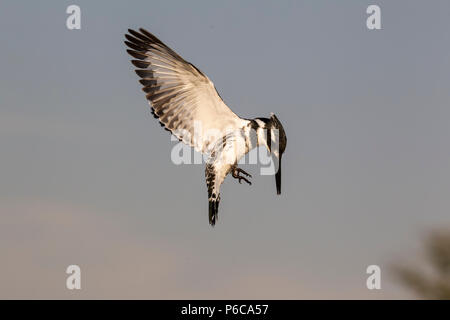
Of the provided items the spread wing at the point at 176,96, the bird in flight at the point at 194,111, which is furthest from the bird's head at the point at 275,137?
the spread wing at the point at 176,96

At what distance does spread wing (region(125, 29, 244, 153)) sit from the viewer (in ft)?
37.4

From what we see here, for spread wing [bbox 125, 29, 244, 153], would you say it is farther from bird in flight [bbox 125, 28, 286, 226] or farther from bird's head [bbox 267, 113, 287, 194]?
bird's head [bbox 267, 113, 287, 194]

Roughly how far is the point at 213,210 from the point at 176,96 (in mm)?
1933

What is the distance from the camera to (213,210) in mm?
10656

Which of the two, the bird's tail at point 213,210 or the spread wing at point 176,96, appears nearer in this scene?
the bird's tail at point 213,210

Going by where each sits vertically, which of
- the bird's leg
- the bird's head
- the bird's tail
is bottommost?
the bird's tail

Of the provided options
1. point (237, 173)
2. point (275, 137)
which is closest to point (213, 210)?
point (237, 173)

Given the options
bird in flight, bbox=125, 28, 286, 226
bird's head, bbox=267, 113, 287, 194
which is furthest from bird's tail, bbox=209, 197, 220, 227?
bird's head, bbox=267, 113, 287, 194

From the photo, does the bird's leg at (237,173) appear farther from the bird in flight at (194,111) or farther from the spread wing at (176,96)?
the spread wing at (176,96)

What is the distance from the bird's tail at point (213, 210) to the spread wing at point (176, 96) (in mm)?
1026

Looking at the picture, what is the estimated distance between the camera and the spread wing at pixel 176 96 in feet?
37.4

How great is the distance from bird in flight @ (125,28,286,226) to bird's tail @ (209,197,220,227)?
33cm
